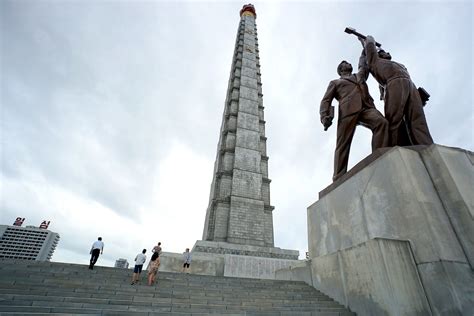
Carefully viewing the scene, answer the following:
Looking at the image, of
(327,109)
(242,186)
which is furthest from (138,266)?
(242,186)

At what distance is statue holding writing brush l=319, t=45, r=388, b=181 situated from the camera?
5934mm

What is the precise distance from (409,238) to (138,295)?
16.9ft

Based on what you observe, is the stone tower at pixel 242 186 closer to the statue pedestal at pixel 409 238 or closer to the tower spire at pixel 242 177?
the tower spire at pixel 242 177

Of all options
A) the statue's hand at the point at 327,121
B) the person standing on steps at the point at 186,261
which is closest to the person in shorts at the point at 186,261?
the person standing on steps at the point at 186,261

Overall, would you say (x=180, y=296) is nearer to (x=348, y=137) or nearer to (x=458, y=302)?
(x=458, y=302)

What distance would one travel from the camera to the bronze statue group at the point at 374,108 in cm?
512

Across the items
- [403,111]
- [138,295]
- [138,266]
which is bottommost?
[138,295]

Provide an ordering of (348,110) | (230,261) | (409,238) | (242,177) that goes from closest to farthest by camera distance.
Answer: (409,238) → (348,110) → (230,261) → (242,177)

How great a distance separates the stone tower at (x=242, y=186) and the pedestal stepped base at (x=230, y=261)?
2.4 inches

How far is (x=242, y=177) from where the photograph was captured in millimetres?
18266

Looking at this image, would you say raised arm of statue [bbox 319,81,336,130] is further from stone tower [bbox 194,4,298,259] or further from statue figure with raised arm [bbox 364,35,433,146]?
stone tower [bbox 194,4,298,259]

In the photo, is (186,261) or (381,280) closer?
(381,280)

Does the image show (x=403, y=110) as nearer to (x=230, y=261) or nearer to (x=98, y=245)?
(x=98, y=245)

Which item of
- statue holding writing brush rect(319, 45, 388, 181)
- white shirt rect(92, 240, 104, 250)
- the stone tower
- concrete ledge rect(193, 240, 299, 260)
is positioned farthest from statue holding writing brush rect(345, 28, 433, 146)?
the stone tower
